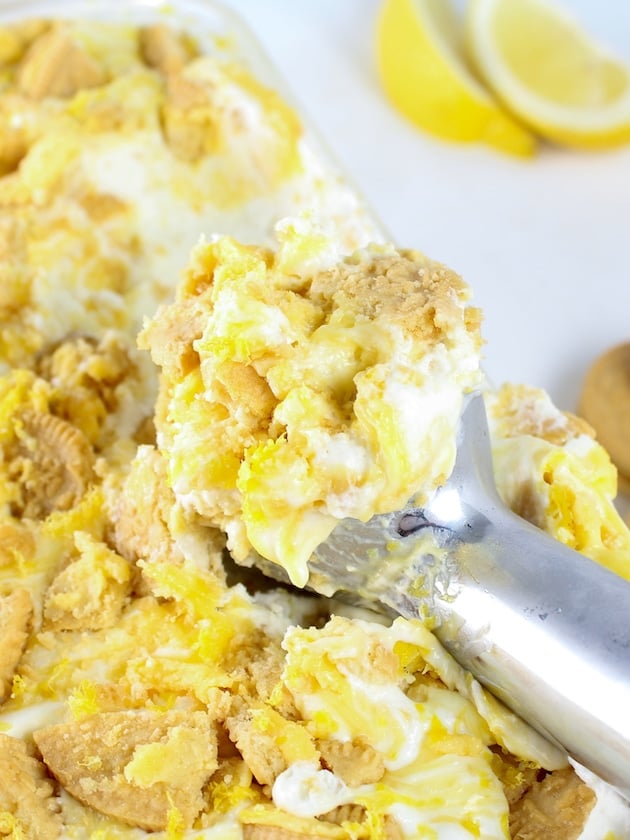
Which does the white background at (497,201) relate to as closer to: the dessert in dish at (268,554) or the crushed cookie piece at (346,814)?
the dessert in dish at (268,554)

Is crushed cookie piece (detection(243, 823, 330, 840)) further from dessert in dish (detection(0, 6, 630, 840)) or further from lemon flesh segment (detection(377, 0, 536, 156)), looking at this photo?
lemon flesh segment (detection(377, 0, 536, 156))

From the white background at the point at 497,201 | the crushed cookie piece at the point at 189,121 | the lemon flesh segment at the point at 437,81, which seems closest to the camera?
the crushed cookie piece at the point at 189,121

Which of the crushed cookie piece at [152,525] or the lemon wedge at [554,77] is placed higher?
the lemon wedge at [554,77]

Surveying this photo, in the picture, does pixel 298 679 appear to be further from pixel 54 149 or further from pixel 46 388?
pixel 54 149

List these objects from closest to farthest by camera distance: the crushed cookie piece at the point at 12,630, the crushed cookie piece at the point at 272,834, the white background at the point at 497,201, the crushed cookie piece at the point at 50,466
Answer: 1. the crushed cookie piece at the point at 272,834
2. the crushed cookie piece at the point at 12,630
3. the crushed cookie piece at the point at 50,466
4. the white background at the point at 497,201

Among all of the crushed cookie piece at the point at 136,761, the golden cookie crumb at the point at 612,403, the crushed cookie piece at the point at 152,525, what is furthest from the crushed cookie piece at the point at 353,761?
the golden cookie crumb at the point at 612,403

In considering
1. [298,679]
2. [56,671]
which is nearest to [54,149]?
[56,671]
